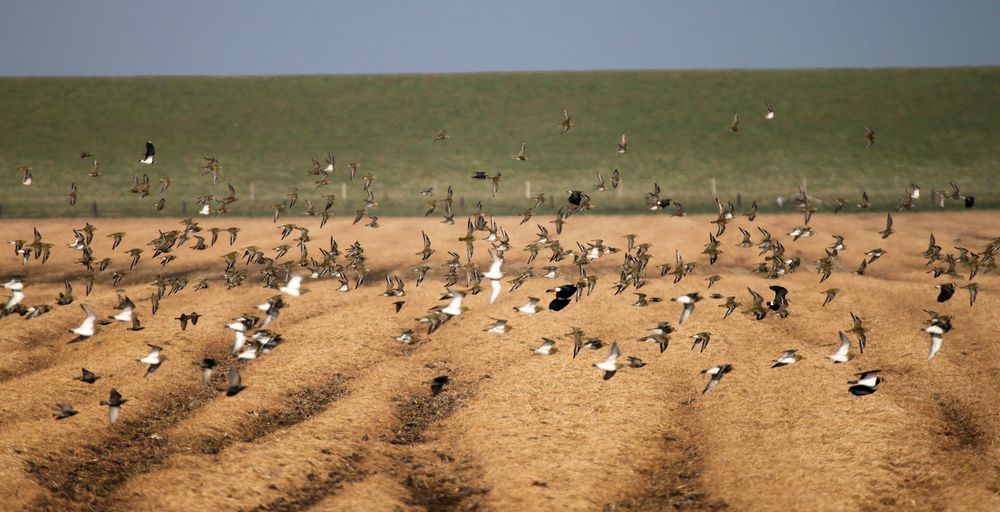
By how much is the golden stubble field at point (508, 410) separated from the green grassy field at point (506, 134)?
27215 millimetres

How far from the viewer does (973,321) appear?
3456 cm

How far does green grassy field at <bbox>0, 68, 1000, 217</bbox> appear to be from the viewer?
76250mm

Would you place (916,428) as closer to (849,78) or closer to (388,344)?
(388,344)

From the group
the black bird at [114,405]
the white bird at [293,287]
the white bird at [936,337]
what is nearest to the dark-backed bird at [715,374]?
the white bird at [936,337]

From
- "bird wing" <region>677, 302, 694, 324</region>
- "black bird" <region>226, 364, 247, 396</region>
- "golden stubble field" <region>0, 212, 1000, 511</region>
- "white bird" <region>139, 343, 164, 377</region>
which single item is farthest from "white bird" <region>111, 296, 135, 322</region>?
"bird wing" <region>677, 302, 694, 324</region>

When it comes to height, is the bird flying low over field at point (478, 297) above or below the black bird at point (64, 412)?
above

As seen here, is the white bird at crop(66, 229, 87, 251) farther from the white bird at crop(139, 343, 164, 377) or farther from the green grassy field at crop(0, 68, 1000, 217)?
the green grassy field at crop(0, 68, 1000, 217)

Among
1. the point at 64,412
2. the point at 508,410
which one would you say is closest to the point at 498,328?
the point at 508,410

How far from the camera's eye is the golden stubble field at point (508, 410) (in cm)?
2272

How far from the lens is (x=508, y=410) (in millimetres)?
27594

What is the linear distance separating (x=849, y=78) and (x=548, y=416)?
304 ft

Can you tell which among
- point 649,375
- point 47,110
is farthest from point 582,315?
point 47,110

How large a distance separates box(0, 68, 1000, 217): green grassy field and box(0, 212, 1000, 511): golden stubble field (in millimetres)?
27215

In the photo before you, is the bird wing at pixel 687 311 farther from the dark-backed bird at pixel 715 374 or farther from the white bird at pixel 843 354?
the white bird at pixel 843 354
